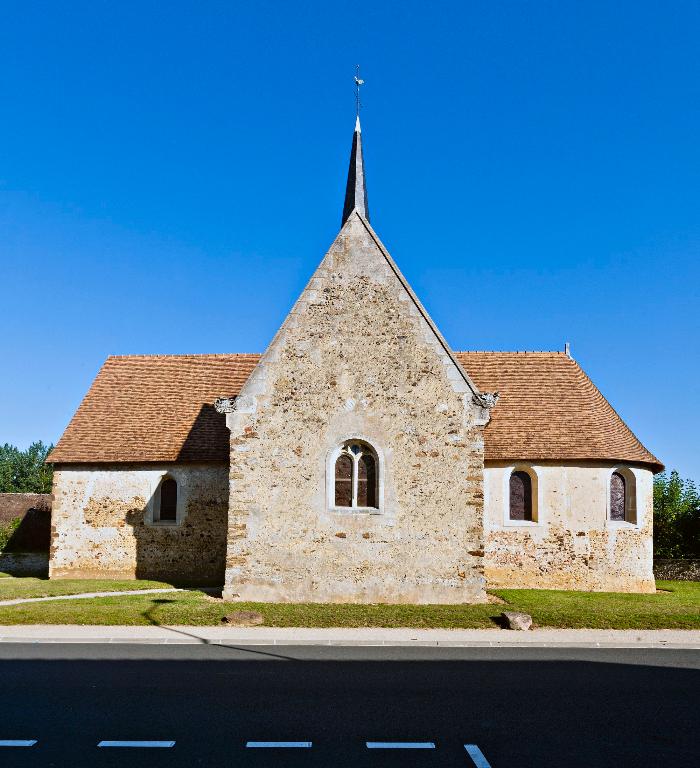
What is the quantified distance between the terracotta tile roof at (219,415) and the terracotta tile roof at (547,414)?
0.03 metres

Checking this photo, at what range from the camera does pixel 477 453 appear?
59.0 feet

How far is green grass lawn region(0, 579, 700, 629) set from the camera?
1501cm

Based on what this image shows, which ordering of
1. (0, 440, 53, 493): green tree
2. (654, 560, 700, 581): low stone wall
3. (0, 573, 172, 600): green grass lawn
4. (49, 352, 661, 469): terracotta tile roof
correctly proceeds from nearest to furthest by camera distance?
(0, 573, 172, 600): green grass lawn → (49, 352, 661, 469): terracotta tile roof → (654, 560, 700, 581): low stone wall → (0, 440, 53, 493): green tree

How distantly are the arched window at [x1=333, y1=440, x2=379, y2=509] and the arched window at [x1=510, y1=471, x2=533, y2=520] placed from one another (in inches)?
236

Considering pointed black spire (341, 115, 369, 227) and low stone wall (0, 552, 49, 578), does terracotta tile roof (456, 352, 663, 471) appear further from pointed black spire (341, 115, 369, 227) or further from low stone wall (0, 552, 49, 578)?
low stone wall (0, 552, 49, 578)

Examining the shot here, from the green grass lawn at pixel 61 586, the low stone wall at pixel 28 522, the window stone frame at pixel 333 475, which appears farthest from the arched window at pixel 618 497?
the low stone wall at pixel 28 522

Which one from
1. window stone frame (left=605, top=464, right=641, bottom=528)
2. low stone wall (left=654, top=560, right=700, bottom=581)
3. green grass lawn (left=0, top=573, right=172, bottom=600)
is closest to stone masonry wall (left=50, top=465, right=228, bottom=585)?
green grass lawn (left=0, top=573, right=172, bottom=600)
